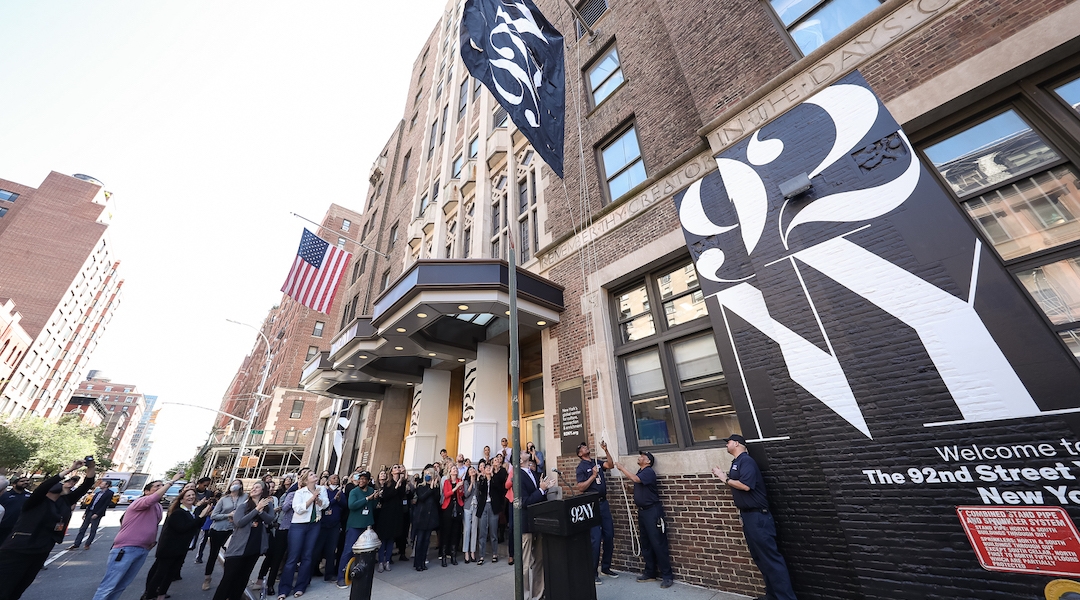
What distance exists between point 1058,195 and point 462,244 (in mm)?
14104

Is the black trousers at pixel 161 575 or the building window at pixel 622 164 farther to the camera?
the building window at pixel 622 164

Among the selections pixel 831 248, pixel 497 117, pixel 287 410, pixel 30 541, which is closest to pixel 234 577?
pixel 30 541

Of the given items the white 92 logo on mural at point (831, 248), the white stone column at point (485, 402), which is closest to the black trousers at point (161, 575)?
the white stone column at point (485, 402)

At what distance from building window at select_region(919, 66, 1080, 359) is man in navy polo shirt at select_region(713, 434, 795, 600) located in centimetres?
323

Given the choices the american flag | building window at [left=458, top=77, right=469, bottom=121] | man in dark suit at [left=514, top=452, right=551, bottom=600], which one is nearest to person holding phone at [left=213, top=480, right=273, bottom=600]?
man in dark suit at [left=514, top=452, right=551, bottom=600]

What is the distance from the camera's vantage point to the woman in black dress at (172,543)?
6.11 meters

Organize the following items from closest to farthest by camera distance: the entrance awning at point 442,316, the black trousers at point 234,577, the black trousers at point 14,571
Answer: the black trousers at point 14,571, the black trousers at point 234,577, the entrance awning at point 442,316

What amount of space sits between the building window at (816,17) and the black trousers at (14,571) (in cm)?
1378

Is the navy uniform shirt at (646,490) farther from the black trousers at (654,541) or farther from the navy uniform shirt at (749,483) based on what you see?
the navy uniform shirt at (749,483)

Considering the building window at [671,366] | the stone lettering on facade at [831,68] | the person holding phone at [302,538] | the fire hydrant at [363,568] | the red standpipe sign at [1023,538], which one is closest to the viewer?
the red standpipe sign at [1023,538]

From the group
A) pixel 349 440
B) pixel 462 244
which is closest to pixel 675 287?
pixel 462 244

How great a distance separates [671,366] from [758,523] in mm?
2854

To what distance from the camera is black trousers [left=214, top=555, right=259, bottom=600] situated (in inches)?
223

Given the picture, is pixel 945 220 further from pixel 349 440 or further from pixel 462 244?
pixel 349 440
